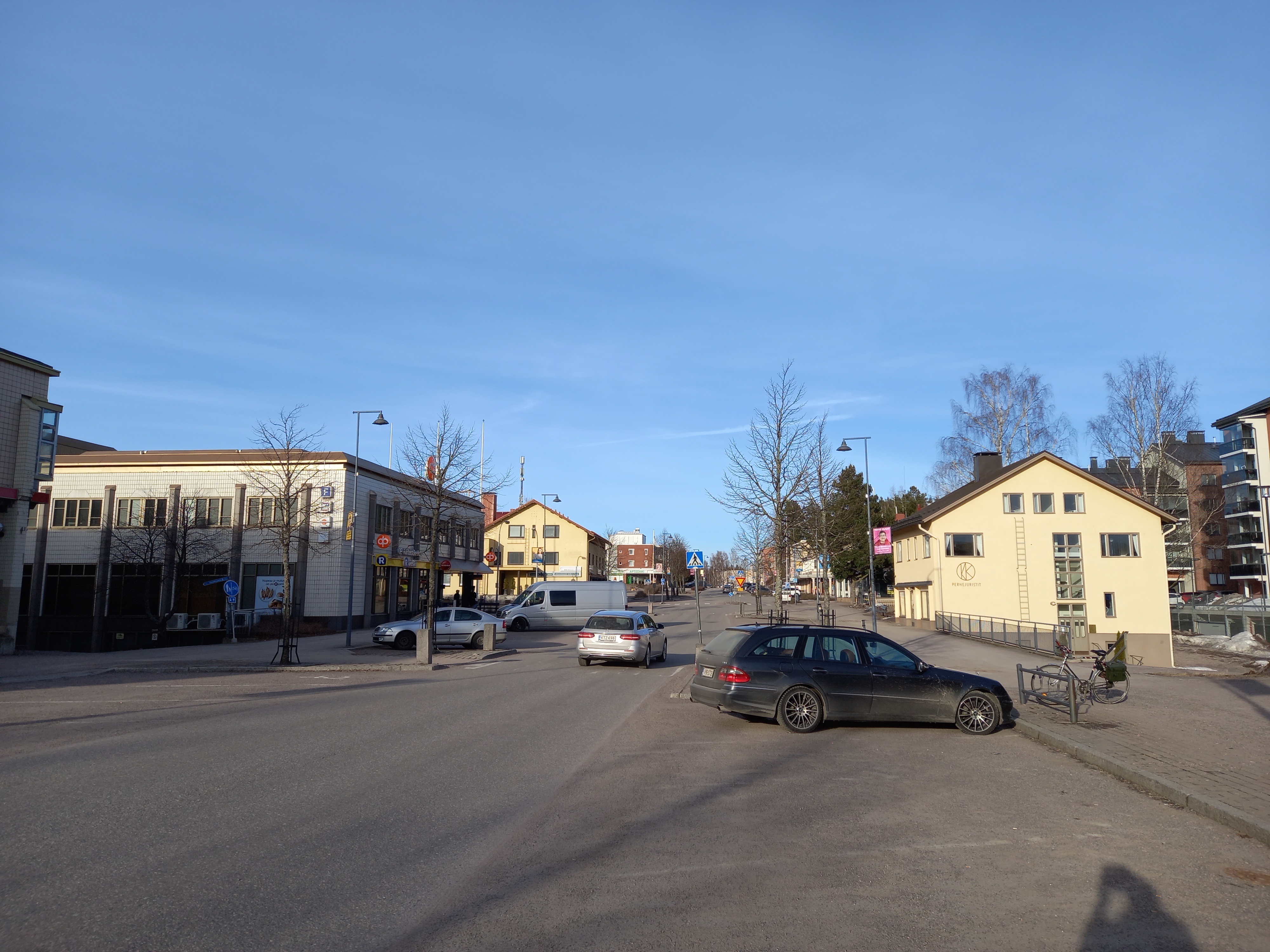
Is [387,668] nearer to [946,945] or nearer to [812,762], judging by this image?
[812,762]

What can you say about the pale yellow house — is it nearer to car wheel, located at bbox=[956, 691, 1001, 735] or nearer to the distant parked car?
the distant parked car

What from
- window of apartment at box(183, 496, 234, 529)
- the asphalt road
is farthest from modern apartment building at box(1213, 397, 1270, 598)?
the asphalt road

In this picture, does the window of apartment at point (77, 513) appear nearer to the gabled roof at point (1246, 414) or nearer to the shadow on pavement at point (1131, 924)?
the shadow on pavement at point (1131, 924)

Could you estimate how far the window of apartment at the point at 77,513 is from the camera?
45.2 meters

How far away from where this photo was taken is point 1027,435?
172ft

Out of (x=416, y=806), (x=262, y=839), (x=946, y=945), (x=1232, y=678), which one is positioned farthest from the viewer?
(x=1232, y=678)

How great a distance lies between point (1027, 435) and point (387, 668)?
137ft

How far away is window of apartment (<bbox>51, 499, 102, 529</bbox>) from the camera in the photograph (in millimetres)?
45250

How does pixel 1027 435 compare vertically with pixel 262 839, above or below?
above

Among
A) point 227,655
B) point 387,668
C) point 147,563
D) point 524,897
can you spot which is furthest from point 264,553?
point 524,897

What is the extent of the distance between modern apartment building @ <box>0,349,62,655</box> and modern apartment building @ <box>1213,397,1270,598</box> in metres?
72.5

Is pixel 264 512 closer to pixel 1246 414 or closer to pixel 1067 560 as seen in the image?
pixel 1067 560

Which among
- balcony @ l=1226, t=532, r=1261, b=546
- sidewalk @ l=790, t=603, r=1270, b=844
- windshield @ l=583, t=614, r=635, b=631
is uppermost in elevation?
balcony @ l=1226, t=532, r=1261, b=546

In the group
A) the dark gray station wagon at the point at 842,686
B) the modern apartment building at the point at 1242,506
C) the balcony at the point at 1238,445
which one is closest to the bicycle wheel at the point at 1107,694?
the dark gray station wagon at the point at 842,686
